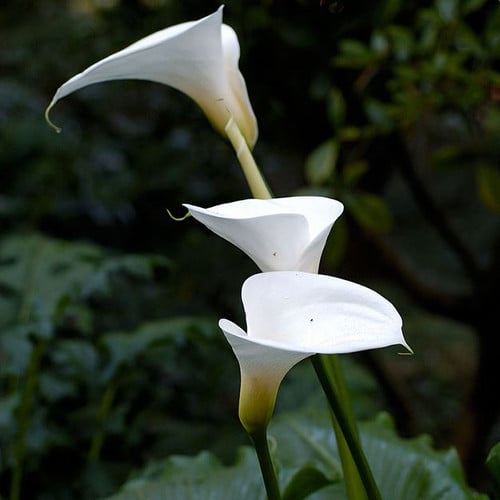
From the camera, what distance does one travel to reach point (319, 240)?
0.33 meters

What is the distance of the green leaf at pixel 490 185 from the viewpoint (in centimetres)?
88

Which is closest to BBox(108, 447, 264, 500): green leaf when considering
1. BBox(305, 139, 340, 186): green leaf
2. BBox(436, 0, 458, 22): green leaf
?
BBox(305, 139, 340, 186): green leaf

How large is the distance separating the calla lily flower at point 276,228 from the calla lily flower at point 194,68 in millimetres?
122

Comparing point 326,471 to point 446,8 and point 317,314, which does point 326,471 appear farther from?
point 446,8

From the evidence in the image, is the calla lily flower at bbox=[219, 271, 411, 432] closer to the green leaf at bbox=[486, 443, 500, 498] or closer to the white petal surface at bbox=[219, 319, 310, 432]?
the white petal surface at bbox=[219, 319, 310, 432]

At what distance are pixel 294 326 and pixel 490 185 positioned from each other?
663 mm

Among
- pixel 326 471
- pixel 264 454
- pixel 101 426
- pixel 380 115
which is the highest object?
Result: pixel 264 454

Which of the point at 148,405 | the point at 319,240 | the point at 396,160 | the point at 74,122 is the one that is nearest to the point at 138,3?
the point at 74,122

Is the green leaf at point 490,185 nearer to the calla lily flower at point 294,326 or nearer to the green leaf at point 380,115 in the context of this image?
the green leaf at point 380,115

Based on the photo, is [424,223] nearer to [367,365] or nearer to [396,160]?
[367,365]

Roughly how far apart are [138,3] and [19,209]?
1.48ft

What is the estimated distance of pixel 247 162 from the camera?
1.42ft

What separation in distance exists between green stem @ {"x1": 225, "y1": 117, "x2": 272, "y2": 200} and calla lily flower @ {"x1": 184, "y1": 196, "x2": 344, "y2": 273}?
80mm

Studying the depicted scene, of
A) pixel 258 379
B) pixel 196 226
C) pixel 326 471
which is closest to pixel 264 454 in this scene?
pixel 258 379
